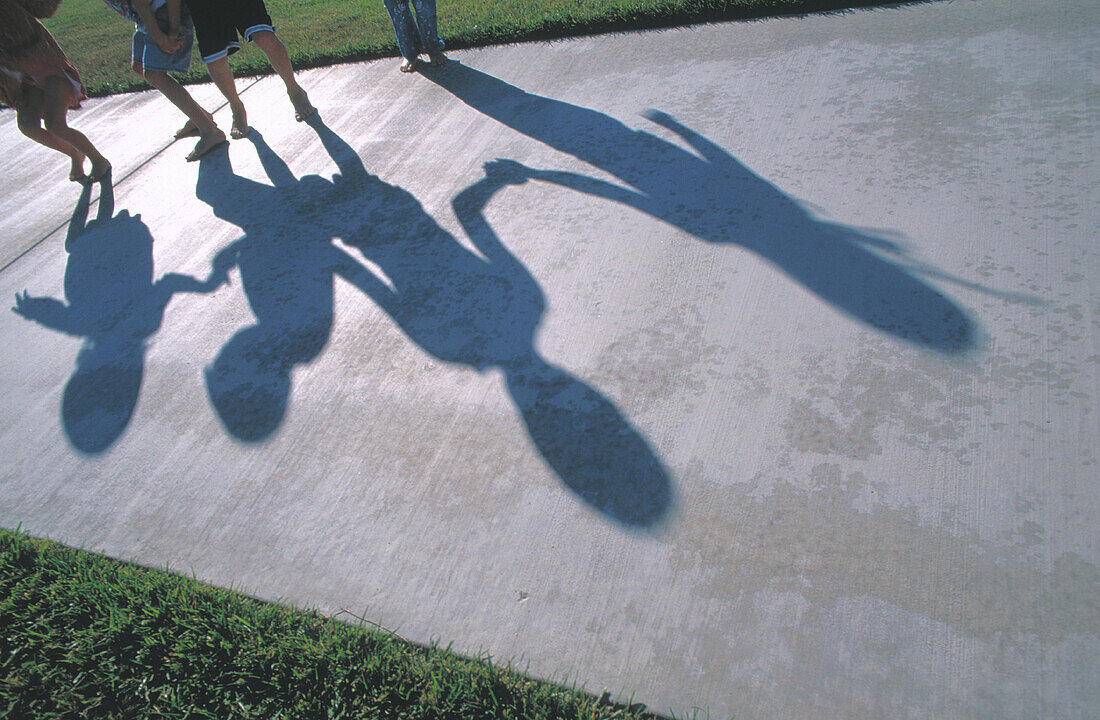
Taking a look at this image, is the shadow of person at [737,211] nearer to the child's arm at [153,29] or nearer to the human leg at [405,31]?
the human leg at [405,31]

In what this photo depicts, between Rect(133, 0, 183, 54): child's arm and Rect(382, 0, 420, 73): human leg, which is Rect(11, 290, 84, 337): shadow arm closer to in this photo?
Rect(133, 0, 183, 54): child's arm

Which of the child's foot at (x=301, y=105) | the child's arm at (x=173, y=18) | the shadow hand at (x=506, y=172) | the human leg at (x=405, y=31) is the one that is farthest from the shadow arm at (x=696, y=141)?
the child's arm at (x=173, y=18)

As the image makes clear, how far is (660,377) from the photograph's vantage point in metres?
2.35

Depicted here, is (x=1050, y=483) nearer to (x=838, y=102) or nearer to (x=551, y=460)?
(x=551, y=460)

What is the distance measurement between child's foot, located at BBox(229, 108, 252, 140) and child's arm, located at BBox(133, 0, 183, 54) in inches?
22.2

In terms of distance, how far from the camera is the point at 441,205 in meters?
3.48

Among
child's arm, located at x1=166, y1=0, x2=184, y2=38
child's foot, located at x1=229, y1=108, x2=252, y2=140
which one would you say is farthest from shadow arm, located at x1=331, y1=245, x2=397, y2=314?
child's arm, located at x1=166, y1=0, x2=184, y2=38

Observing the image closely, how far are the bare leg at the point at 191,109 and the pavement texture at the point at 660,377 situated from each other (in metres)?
0.48

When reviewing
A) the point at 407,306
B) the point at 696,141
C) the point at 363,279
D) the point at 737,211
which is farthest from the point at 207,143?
the point at 737,211

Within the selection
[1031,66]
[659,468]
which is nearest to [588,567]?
[659,468]

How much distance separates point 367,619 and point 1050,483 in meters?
1.94

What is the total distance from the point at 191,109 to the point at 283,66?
2.35ft

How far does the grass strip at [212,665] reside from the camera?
1623 millimetres

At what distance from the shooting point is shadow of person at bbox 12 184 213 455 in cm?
274
